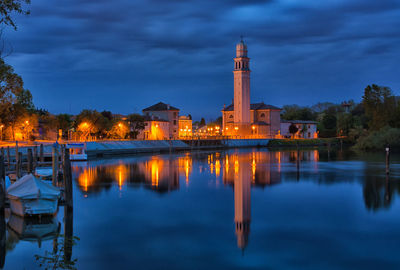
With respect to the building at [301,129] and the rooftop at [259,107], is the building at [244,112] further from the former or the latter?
the building at [301,129]

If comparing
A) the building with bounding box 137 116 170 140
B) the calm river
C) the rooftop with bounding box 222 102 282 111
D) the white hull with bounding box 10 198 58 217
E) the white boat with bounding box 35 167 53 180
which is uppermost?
the rooftop with bounding box 222 102 282 111

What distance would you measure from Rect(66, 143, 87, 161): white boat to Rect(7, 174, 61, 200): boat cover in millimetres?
33271

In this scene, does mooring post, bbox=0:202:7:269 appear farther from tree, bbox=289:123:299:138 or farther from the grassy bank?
tree, bbox=289:123:299:138

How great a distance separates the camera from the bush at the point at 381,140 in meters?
71.3

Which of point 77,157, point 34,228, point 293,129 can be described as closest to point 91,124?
point 77,157

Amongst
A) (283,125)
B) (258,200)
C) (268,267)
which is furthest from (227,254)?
(283,125)

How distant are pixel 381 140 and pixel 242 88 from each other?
3967 cm

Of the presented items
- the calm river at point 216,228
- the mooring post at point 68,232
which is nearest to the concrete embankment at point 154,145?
the calm river at point 216,228

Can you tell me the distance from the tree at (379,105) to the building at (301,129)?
3343 cm

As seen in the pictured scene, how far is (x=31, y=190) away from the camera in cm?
1778

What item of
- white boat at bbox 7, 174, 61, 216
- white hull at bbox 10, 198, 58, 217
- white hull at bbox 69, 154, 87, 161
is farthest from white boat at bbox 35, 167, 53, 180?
white hull at bbox 69, 154, 87, 161

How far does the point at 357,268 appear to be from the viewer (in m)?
13.4

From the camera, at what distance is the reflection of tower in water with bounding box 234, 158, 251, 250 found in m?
17.2

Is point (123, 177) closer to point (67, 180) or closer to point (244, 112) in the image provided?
point (67, 180)
